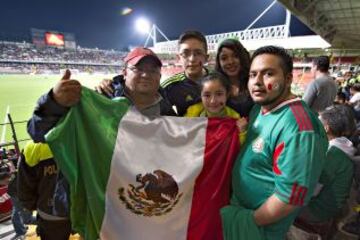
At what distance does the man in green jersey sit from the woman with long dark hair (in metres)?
0.49

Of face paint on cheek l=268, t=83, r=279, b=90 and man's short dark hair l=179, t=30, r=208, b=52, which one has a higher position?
man's short dark hair l=179, t=30, r=208, b=52

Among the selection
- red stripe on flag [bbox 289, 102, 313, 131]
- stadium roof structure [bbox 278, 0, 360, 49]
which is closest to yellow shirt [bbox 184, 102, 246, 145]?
red stripe on flag [bbox 289, 102, 313, 131]

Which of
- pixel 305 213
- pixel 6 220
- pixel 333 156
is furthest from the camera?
pixel 6 220

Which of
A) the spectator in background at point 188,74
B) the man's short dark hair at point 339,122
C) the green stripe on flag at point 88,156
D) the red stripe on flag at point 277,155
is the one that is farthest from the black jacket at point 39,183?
the man's short dark hair at point 339,122

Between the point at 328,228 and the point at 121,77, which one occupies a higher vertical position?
the point at 121,77

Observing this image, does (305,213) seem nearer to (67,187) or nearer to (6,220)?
(67,187)

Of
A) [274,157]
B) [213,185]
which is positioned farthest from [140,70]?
[274,157]

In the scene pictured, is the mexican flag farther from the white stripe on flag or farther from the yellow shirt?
the yellow shirt

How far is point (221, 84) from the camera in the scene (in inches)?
74.4

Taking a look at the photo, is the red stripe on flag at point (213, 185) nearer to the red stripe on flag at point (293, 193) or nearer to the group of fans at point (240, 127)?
the group of fans at point (240, 127)

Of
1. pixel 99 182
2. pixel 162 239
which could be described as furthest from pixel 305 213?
pixel 99 182

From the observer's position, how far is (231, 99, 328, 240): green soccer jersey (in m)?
1.14

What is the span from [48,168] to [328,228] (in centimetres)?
192

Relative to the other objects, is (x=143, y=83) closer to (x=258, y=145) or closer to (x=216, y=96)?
(x=216, y=96)
